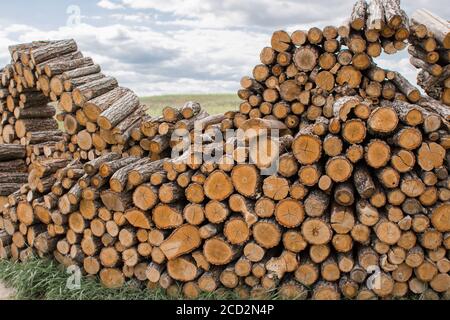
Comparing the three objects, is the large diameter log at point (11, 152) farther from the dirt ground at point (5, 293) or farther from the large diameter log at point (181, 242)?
the large diameter log at point (181, 242)

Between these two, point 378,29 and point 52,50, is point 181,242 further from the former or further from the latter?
point 52,50

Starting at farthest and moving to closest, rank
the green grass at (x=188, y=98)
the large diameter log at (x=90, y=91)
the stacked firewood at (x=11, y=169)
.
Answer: the green grass at (x=188, y=98) → the stacked firewood at (x=11, y=169) → the large diameter log at (x=90, y=91)

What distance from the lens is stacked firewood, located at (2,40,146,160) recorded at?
6789mm

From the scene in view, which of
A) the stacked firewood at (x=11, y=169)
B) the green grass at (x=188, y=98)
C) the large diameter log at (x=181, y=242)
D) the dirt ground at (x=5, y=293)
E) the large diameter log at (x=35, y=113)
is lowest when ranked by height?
the green grass at (x=188, y=98)

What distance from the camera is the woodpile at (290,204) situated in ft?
16.2

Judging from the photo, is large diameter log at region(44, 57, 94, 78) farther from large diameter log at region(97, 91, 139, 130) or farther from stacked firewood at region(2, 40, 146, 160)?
large diameter log at region(97, 91, 139, 130)

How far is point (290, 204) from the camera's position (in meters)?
4.98

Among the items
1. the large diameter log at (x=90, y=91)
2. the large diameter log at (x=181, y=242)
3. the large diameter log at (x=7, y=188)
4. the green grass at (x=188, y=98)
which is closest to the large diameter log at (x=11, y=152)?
the large diameter log at (x=7, y=188)

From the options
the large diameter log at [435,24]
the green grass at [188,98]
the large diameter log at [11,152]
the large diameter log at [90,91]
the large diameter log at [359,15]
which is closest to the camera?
the large diameter log at [359,15]

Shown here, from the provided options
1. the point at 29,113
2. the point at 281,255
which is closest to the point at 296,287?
the point at 281,255

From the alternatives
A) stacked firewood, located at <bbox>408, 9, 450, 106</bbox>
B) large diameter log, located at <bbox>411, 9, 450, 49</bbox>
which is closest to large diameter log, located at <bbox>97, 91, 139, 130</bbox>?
stacked firewood, located at <bbox>408, 9, 450, 106</bbox>

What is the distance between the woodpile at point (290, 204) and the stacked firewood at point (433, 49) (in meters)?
0.15

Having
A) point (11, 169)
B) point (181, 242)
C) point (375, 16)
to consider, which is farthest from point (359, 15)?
point (11, 169)

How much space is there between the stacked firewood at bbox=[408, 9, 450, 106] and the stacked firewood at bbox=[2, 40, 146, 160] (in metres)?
3.97
